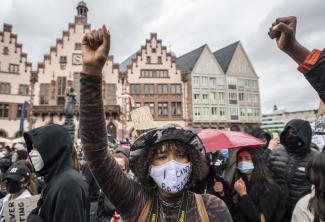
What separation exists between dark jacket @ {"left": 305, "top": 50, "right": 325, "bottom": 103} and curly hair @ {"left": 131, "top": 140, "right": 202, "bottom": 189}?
96cm

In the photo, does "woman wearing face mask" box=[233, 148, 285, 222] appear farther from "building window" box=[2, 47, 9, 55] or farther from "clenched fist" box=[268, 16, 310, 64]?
"building window" box=[2, 47, 9, 55]

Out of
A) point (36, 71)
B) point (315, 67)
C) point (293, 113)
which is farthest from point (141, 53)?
point (315, 67)

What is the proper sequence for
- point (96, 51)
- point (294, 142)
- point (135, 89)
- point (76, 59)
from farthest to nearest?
point (135, 89) → point (76, 59) → point (294, 142) → point (96, 51)

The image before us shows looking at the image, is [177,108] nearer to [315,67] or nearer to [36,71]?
[36,71]

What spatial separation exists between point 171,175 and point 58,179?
3.57 ft

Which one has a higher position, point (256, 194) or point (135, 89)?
point (135, 89)

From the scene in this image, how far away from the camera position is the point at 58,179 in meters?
2.47

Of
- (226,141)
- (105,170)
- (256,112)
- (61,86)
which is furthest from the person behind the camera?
(256,112)

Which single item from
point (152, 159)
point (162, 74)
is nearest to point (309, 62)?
point (152, 159)

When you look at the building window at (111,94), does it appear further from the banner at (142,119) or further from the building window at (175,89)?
the banner at (142,119)

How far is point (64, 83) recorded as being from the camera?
33.6 metres

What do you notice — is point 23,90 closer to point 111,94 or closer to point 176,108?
point 111,94

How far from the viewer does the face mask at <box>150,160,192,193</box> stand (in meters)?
1.93

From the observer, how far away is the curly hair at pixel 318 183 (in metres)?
2.34
